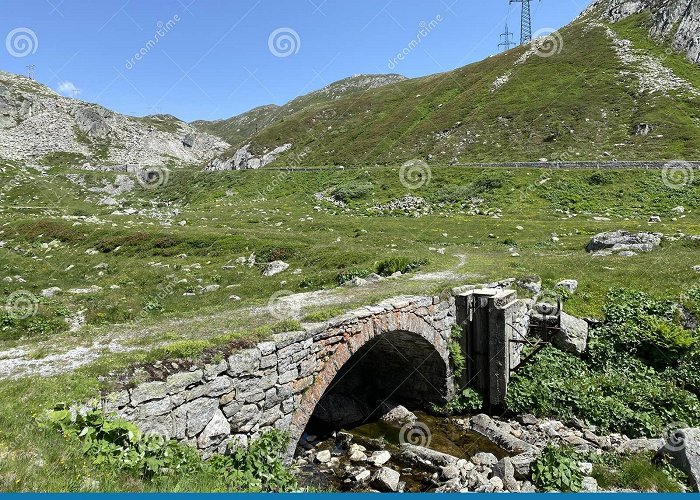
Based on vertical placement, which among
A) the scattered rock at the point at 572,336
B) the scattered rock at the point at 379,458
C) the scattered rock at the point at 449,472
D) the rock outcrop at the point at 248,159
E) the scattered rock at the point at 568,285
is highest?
the rock outcrop at the point at 248,159

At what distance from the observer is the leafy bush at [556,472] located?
447 inches

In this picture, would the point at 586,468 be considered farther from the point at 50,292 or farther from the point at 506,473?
the point at 50,292

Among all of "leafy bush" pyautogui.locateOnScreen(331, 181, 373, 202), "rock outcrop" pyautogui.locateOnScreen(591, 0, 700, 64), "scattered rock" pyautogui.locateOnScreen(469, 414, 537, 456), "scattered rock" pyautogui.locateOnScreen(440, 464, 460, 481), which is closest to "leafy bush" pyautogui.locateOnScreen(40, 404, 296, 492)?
"scattered rock" pyautogui.locateOnScreen(440, 464, 460, 481)

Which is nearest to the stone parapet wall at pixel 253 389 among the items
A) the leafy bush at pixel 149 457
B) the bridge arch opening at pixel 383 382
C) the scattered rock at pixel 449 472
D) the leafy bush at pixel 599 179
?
the leafy bush at pixel 149 457

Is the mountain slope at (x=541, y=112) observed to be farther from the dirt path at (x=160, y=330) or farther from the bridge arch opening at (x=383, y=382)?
the dirt path at (x=160, y=330)

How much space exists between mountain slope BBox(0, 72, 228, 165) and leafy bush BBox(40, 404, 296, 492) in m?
121

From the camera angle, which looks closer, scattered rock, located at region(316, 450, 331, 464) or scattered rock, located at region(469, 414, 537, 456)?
scattered rock, located at region(316, 450, 331, 464)

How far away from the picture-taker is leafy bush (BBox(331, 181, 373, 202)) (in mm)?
55094

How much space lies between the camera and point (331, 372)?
1231 centimetres

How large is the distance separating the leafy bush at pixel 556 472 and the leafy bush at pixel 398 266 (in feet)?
34.8

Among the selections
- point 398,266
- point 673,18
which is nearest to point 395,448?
point 398,266

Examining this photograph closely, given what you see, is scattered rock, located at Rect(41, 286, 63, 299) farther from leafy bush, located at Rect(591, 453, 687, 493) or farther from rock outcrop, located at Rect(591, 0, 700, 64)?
rock outcrop, located at Rect(591, 0, 700, 64)

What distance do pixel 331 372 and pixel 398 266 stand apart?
10208 mm

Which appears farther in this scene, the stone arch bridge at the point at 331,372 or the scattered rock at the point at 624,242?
the scattered rock at the point at 624,242
